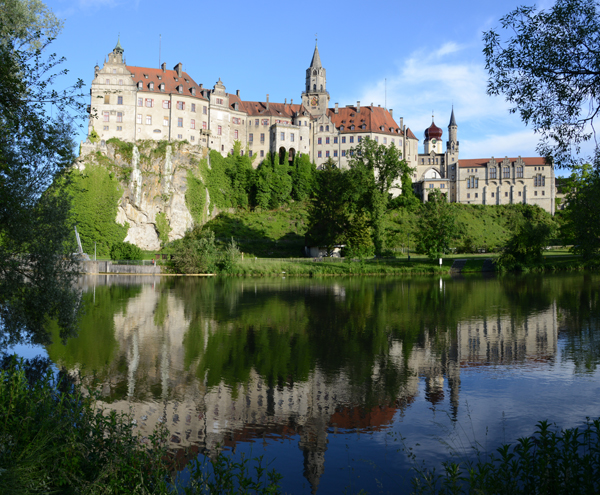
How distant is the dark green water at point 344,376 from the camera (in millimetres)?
9414

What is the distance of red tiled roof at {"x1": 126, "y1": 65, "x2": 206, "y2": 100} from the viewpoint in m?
77.8

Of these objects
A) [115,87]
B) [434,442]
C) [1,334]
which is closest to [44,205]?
[1,334]

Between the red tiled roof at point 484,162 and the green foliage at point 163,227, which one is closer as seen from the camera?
the green foliage at point 163,227

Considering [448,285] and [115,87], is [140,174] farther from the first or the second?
[448,285]

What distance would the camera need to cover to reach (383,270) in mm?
54531

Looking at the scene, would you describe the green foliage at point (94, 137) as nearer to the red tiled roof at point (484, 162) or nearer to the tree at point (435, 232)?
the tree at point (435, 232)

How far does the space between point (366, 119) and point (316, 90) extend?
11.4m

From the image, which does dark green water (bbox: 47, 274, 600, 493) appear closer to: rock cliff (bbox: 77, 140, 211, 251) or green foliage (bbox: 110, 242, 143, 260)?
green foliage (bbox: 110, 242, 143, 260)

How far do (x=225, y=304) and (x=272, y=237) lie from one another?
4364 cm

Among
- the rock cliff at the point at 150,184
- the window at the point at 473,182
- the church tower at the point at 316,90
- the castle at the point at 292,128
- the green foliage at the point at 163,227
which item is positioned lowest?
the green foliage at the point at 163,227

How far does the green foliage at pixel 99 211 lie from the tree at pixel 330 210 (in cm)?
2599

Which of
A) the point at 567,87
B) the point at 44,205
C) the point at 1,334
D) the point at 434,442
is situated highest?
the point at 567,87

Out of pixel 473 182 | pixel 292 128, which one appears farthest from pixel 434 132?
pixel 292 128

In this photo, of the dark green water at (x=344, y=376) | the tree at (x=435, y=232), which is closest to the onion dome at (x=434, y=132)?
the tree at (x=435, y=232)
